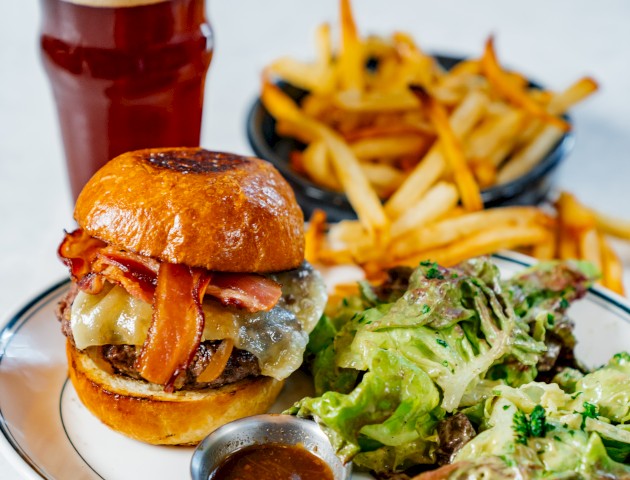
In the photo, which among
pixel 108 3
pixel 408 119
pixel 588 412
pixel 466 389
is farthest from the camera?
pixel 408 119

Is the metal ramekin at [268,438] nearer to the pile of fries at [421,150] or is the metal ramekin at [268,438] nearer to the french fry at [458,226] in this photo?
the pile of fries at [421,150]

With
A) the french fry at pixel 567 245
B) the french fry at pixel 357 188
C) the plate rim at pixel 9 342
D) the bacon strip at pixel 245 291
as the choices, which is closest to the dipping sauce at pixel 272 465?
the bacon strip at pixel 245 291

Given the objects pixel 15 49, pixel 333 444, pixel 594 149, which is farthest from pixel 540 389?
pixel 15 49

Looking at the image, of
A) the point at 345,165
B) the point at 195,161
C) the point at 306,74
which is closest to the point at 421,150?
the point at 345,165

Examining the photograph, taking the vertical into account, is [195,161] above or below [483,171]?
above

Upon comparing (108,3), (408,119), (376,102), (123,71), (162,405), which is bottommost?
(162,405)

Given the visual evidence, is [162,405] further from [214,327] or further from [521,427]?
[521,427]
